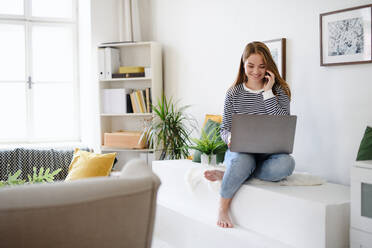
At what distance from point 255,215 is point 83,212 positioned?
1839 mm

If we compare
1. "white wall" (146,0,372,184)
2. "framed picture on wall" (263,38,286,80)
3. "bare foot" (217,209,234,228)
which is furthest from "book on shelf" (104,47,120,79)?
"bare foot" (217,209,234,228)

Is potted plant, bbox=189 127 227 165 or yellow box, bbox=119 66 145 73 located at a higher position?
yellow box, bbox=119 66 145 73

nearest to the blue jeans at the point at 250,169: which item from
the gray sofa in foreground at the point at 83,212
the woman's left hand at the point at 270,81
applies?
the woman's left hand at the point at 270,81

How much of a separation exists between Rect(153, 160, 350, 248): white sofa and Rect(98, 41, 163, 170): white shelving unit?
1.25 meters

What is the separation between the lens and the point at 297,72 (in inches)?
125

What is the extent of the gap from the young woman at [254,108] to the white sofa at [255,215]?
0.08 m

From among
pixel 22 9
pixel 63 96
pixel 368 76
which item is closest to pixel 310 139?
pixel 368 76

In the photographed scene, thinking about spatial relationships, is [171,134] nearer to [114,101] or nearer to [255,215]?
[114,101]

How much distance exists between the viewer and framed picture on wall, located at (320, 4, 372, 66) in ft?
8.68

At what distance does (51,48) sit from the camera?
520cm

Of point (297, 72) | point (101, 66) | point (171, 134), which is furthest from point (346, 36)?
point (101, 66)

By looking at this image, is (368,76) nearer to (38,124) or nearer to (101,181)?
(101,181)

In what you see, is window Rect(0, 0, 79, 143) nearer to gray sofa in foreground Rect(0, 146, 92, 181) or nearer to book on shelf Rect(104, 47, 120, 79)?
book on shelf Rect(104, 47, 120, 79)

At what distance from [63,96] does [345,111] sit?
346cm
